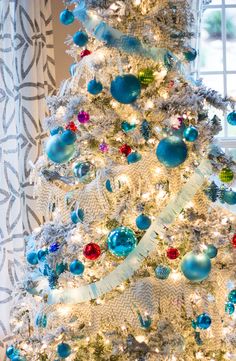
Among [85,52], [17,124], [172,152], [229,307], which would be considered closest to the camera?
[172,152]

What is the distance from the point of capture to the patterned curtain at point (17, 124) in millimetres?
2943

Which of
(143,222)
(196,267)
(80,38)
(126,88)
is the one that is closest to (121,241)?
(143,222)

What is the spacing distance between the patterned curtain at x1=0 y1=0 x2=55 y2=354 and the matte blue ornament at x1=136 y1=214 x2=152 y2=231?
4.28 feet

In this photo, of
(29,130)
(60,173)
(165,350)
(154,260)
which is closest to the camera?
(165,350)

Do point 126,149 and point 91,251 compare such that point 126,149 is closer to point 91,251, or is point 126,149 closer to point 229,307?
point 91,251

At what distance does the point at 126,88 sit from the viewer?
1.72 meters

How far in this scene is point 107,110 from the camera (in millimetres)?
1906

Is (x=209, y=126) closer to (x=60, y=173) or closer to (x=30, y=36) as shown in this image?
(x=60, y=173)

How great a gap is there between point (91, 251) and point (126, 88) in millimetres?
492

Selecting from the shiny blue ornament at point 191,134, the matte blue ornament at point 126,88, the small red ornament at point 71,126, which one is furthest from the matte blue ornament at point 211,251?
the small red ornament at point 71,126

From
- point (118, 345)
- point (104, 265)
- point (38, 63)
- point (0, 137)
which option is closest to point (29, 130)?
point (0, 137)

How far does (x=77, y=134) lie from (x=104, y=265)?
0.44m

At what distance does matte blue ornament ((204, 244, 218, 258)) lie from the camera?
5.74 ft

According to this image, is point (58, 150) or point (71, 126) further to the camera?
point (71, 126)
